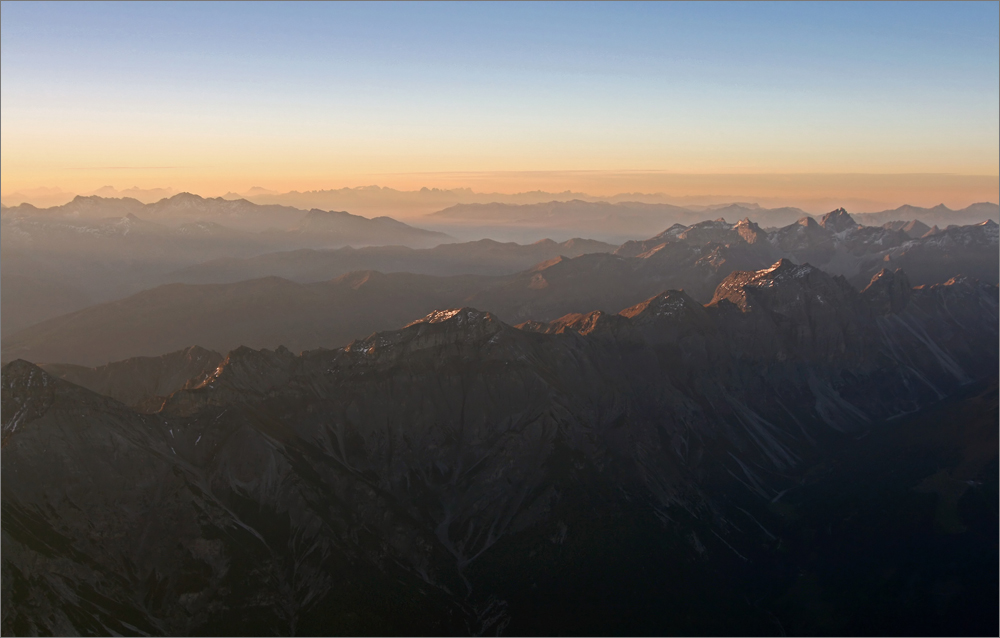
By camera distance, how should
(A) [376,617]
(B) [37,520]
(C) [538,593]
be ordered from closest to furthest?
(B) [37,520] → (A) [376,617] → (C) [538,593]

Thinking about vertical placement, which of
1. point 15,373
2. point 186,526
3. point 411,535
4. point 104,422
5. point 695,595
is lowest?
point 695,595

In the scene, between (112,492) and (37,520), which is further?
(112,492)

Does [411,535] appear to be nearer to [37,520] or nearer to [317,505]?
[317,505]

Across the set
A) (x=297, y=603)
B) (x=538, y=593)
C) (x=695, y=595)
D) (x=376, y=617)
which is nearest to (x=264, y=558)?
(x=297, y=603)

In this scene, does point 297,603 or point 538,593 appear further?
point 538,593

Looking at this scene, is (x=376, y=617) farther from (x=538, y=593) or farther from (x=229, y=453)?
(x=229, y=453)

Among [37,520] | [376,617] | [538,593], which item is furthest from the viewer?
[538,593]

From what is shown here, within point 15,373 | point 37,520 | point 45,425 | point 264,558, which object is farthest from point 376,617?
point 15,373

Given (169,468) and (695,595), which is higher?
(169,468)

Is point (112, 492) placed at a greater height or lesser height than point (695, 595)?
greater
